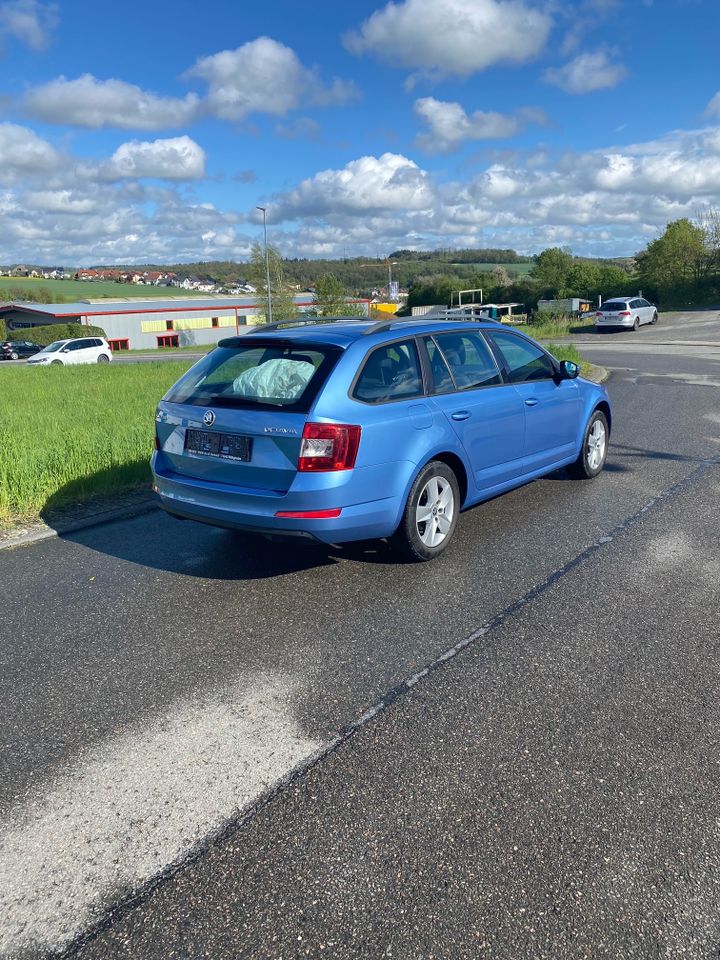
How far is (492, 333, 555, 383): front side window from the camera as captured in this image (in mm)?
6348

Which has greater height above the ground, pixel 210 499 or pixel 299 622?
pixel 210 499

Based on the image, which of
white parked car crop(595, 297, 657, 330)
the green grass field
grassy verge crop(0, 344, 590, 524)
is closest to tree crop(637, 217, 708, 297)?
white parked car crop(595, 297, 657, 330)

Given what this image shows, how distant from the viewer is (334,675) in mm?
3783

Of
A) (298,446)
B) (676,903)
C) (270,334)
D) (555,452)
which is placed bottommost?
(676,903)

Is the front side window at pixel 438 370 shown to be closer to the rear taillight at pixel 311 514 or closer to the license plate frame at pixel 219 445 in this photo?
the rear taillight at pixel 311 514

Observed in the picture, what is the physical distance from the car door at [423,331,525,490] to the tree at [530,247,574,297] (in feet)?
222

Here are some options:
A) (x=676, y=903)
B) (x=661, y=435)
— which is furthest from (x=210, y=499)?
(x=661, y=435)

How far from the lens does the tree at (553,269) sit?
71.2m

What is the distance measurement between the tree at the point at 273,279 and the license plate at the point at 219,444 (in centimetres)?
5634

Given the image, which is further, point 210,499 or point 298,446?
point 210,499

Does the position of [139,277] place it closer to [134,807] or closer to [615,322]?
[615,322]

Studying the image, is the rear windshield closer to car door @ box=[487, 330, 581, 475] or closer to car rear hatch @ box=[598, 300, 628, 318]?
car door @ box=[487, 330, 581, 475]

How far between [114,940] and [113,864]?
32cm

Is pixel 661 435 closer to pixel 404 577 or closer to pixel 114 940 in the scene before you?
pixel 404 577
